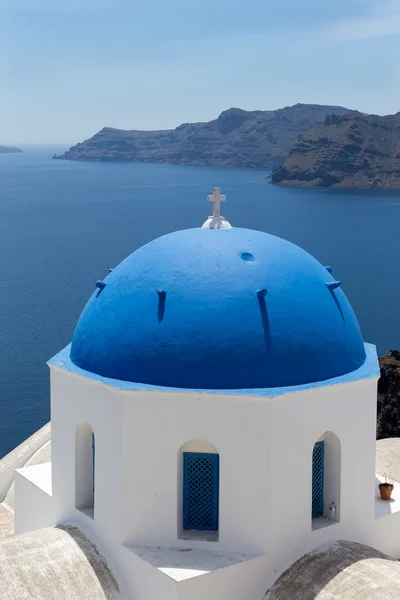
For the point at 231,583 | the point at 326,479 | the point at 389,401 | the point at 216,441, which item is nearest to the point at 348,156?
the point at 389,401

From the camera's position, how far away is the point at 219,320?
930 cm

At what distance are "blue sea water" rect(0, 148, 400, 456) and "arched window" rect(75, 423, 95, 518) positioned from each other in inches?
769

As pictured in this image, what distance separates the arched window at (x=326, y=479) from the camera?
981 centimetres

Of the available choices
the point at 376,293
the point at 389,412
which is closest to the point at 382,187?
the point at 376,293

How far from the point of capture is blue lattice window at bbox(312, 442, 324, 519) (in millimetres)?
9836

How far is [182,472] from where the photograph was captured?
9.37 metres

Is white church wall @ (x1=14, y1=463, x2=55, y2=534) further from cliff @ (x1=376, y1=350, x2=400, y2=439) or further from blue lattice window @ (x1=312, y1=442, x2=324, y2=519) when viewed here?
cliff @ (x1=376, y1=350, x2=400, y2=439)

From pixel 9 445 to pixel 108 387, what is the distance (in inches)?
834

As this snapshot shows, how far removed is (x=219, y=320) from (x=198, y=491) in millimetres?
2016

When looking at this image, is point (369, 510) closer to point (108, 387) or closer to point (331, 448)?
point (331, 448)

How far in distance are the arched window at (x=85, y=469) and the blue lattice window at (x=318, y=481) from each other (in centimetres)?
276

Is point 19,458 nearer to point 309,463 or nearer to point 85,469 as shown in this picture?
point 85,469

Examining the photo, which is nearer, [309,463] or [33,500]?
[309,463]

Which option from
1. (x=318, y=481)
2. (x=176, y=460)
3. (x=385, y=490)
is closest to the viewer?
(x=176, y=460)
